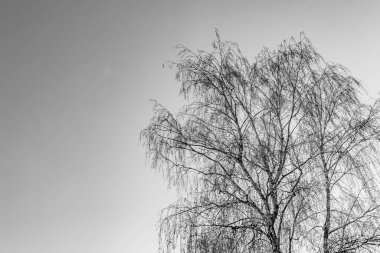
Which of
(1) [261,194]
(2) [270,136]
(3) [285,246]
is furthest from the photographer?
(2) [270,136]

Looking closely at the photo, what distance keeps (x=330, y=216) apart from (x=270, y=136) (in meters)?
1.98

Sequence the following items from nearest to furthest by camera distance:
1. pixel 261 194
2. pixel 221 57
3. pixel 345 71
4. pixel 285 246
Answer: pixel 285 246, pixel 261 194, pixel 345 71, pixel 221 57

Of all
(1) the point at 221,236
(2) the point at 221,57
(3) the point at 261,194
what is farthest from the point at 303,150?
(2) the point at 221,57

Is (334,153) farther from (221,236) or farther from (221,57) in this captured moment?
(221,57)

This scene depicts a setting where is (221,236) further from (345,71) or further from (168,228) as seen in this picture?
(345,71)

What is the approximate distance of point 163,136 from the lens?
820 cm

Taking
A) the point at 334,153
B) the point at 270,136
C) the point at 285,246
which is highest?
the point at 270,136

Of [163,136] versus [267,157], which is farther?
[163,136]

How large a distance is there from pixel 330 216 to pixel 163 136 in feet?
12.3

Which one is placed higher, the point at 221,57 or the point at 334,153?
the point at 221,57

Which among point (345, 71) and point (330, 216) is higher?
point (345, 71)

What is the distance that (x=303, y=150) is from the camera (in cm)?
777

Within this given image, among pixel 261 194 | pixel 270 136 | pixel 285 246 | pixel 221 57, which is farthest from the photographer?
pixel 221 57

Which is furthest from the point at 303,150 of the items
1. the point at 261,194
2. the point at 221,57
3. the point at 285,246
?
the point at 221,57
